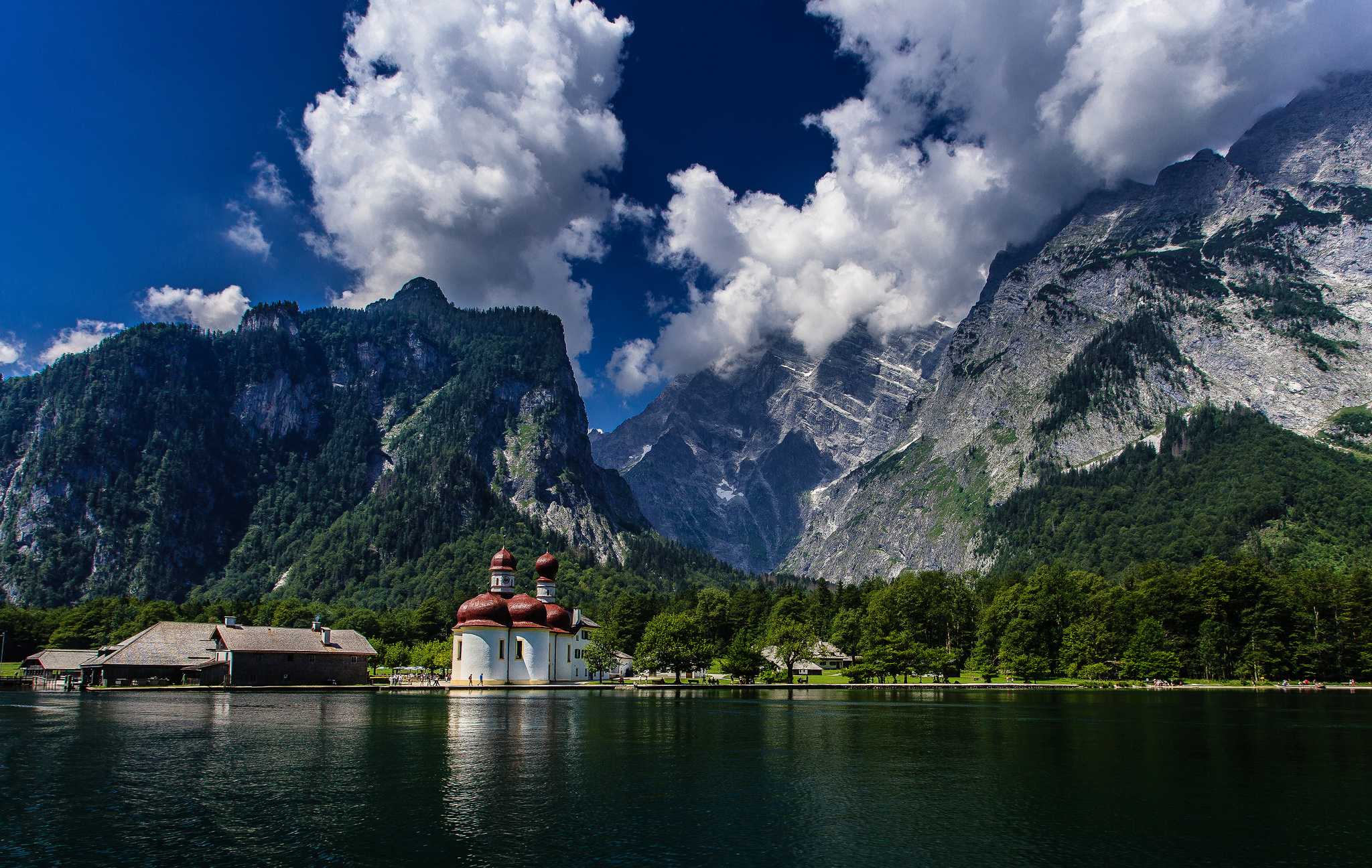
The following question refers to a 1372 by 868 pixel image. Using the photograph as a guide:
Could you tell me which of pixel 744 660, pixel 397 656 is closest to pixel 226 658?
pixel 397 656

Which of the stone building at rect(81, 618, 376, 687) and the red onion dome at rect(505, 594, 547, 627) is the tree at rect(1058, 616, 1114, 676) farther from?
the stone building at rect(81, 618, 376, 687)

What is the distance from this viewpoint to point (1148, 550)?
199625mm

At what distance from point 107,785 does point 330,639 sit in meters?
85.2

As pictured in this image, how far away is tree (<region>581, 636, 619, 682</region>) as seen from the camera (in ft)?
376

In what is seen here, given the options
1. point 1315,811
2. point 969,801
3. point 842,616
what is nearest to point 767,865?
point 969,801

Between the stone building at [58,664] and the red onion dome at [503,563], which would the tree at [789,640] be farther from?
the stone building at [58,664]

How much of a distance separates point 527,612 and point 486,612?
570cm

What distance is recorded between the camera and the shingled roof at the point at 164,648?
3821 inches

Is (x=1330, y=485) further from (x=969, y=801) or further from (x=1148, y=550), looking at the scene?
(x=969, y=801)

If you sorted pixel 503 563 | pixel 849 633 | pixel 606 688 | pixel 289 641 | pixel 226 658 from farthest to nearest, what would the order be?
pixel 849 633 < pixel 503 563 < pixel 289 641 < pixel 606 688 < pixel 226 658

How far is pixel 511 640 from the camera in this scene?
10788cm

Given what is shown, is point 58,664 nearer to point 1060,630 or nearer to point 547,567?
point 547,567

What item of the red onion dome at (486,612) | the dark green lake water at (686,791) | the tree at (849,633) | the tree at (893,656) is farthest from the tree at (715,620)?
the dark green lake water at (686,791)

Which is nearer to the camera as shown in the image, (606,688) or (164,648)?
(164,648)
